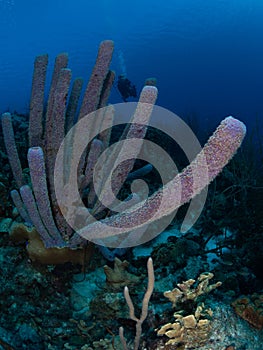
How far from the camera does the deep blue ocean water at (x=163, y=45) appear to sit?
41094 millimetres

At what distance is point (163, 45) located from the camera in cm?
4862

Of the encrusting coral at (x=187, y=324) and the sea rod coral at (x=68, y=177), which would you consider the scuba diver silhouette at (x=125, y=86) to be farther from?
the encrusting coral at (x=187, y=324)

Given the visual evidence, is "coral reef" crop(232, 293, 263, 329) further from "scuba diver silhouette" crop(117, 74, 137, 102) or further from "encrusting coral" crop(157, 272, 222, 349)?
"scuba diver silhouette" crop(117, 74, 137, 102)

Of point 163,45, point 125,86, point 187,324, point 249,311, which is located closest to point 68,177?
point 187,324

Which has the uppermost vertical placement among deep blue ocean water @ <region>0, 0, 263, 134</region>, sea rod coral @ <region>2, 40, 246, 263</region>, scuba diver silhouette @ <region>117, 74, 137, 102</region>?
deep blue ocean water @ <region>0, 0, 263, 134</region>

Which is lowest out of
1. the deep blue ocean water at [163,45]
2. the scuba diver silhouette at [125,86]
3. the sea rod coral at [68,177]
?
the sea rod coral at [68,177]

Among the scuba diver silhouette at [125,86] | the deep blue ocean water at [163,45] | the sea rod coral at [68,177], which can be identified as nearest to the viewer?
the sea rod coral at [68,177]

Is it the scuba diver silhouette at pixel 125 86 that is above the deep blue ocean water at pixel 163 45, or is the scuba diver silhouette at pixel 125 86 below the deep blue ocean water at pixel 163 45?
below

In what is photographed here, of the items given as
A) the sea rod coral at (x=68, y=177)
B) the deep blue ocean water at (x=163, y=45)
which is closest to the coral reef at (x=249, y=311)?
the sea rod coral at (x=68, y=177)

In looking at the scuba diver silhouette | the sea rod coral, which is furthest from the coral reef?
the scuba diver silhouette

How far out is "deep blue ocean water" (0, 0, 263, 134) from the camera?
41.1 m

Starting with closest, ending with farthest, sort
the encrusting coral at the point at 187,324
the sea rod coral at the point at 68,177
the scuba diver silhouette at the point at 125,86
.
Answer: the encrusting coral at the point at 187,324, the sea rod coral at the point at 68,177, the scuba diver silhouette at the point at 125,86

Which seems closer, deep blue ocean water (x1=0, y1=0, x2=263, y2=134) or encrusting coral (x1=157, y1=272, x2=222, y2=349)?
encrusting coral (x1=157, y1=272, x2=222, y2=349)

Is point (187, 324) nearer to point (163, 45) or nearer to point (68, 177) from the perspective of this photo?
point (68, 177)
